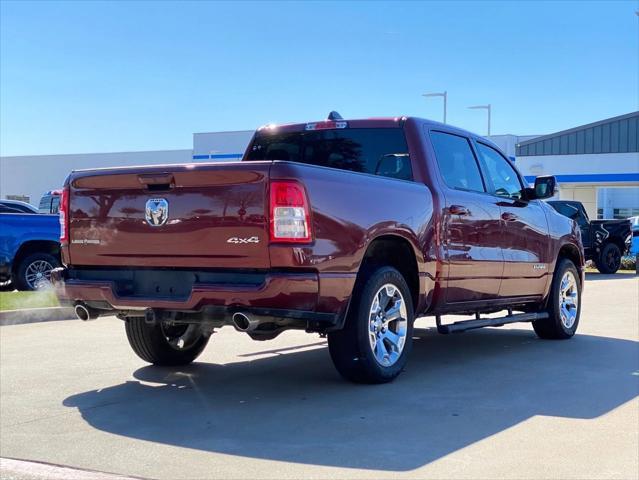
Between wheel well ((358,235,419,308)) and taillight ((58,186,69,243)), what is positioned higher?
taillight ((58,186,69,243))

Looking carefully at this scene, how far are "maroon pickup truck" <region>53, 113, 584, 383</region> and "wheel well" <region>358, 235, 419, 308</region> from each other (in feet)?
0.04

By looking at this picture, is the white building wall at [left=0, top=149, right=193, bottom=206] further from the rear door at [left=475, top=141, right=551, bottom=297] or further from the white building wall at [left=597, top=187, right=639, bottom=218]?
the rear door at [left=475, top=141, right=551, bottom=297]

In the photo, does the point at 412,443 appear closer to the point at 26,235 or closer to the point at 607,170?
the point at 26,235

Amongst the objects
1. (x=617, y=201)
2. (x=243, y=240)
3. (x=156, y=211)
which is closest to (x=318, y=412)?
(x=243, y=240)

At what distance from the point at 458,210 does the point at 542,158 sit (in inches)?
1431

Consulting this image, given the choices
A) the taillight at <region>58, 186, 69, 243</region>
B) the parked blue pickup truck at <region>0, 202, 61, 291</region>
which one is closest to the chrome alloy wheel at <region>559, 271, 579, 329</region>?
the taillight at <region>58, 186, 69, 243</region>

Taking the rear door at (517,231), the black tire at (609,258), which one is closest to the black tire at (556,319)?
the rear door at (517,231)

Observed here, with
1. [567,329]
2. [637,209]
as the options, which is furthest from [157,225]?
[637,209]

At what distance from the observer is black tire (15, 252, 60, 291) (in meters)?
13.3

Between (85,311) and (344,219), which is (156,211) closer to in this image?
(85,311)

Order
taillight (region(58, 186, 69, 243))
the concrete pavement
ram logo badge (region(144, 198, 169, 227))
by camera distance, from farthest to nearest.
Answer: taillight (region(58, 186, 69, 243)) < ram logo badge (region(144, 198, 169, 227)) < the concrete pavement

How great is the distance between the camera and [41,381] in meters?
6.76

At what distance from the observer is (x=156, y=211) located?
19.1 ft

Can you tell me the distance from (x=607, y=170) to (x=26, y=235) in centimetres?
3342
